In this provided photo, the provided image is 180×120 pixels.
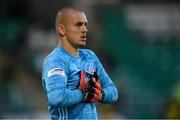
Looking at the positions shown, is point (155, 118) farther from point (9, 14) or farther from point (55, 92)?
point (55, 92)

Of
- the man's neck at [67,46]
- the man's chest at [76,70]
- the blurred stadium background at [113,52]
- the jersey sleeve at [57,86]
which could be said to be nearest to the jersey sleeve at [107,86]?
the man's chest at [76,70]

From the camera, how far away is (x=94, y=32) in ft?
52.9

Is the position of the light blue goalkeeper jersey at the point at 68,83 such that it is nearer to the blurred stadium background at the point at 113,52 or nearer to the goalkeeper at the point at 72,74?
the goalkeeper at the point at 72,74

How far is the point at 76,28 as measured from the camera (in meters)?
5.38

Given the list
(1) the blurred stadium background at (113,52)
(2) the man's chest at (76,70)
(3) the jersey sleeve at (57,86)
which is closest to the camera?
(3) the jersey sleeve at (57,86)

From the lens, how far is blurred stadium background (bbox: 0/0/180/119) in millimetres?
14047

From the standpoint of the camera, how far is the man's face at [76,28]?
536cm

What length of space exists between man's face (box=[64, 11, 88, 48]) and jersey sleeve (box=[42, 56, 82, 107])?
23 cm

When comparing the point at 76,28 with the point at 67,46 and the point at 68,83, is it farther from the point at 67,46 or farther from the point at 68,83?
the point at 68,83

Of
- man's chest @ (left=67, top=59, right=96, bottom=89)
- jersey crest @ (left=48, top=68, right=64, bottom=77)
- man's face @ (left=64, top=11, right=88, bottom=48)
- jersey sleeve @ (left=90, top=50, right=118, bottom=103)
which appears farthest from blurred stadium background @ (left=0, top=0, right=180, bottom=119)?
jersey crest @ (left=48, top=68, right=64, bottom=77)

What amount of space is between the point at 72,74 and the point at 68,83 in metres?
0.08

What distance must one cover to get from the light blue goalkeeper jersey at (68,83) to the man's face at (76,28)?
12 centimetres

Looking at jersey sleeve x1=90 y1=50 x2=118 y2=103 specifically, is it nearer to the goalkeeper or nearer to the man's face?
the goalkeeper

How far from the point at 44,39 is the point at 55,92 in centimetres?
1094
